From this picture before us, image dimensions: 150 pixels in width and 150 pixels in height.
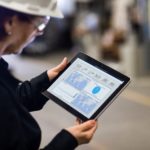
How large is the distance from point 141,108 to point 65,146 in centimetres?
478

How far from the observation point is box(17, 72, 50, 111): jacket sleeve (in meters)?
2.56

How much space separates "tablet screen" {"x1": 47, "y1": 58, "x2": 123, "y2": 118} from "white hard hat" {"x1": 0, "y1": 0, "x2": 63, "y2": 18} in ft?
1.11

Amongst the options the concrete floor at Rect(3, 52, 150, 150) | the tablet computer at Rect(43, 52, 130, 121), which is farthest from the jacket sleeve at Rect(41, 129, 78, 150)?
the concrete floor at Rect(3, 52, 150, 150)

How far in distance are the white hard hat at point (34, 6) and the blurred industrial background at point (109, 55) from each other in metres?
1.15

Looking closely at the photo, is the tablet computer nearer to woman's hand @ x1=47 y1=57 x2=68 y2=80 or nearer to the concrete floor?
woman's hand @ x1=47 y1=57 x2=68 y2=80

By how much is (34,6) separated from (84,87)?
508 mm

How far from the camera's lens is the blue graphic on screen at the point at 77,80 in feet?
7.88

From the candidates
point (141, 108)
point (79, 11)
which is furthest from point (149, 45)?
point (79, 11)

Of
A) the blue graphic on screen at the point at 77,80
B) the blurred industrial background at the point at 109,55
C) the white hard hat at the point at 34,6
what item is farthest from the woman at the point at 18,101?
the blurred industrial background at the point at 109,55

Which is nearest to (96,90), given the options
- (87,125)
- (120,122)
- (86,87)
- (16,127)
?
(86,87)

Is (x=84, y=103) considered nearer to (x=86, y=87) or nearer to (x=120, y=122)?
(x=86, y=87)

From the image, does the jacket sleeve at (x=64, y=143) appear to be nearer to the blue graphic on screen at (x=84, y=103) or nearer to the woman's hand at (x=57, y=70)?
the blue graphic on screen at (x=84, y=103)

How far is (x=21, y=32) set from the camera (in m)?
2.16

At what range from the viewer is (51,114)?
6750 millimetres
